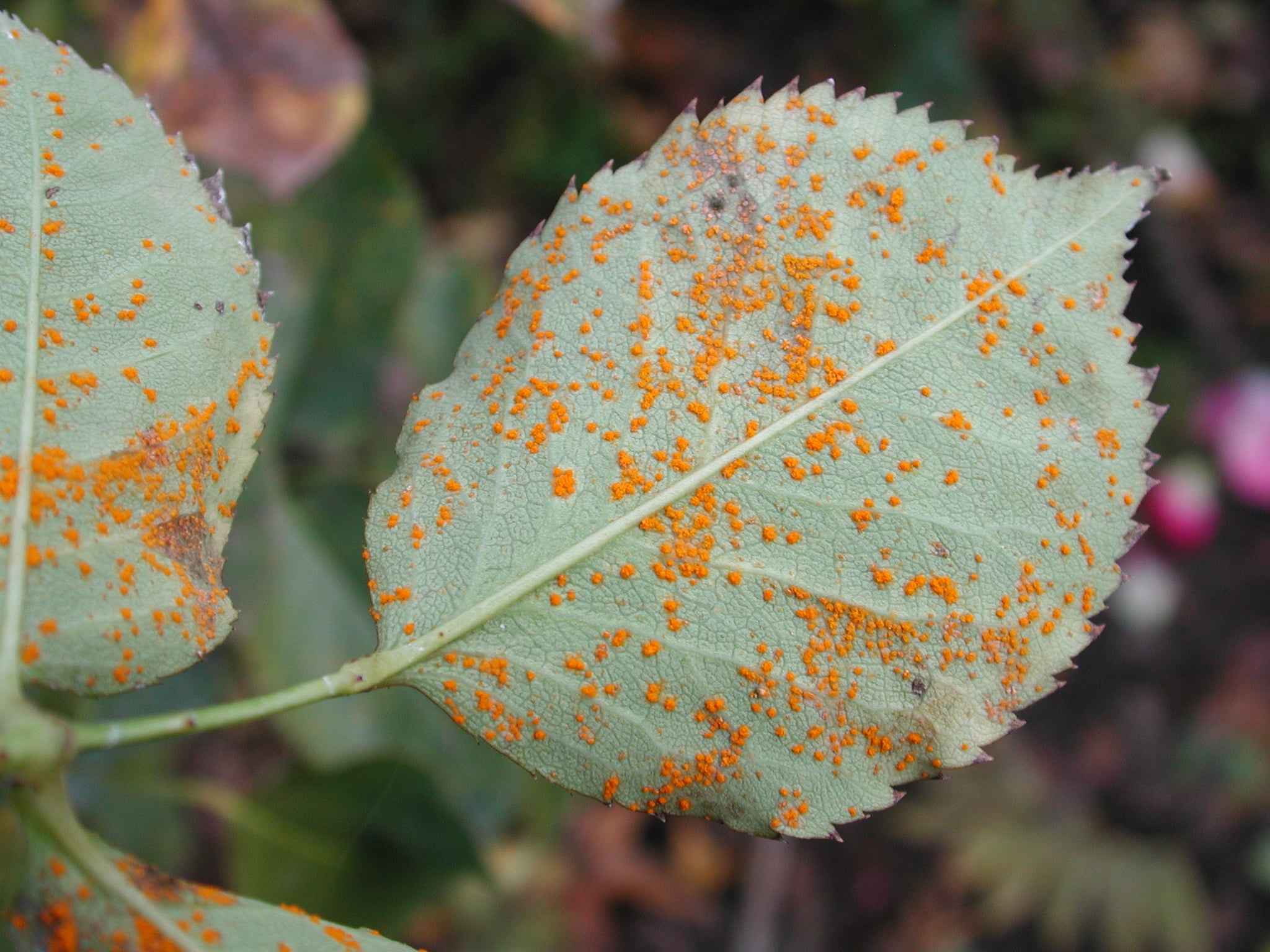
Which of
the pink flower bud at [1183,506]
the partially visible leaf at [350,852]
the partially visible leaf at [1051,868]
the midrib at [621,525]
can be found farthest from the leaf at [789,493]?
the pink flower bud at [1183,506]

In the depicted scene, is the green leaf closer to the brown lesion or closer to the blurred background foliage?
the brown lesion

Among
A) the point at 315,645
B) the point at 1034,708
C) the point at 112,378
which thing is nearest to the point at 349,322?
the point at 315,645

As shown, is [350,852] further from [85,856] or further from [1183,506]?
[1183,506]

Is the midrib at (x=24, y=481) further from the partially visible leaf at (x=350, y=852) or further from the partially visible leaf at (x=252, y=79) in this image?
the partially visible leaf at (x=252, y=79)

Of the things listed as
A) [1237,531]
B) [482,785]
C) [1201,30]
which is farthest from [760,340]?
[1201,30]

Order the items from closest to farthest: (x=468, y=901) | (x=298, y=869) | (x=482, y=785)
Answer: (x=298, y=869)
(x=482, y=785)
(x=468, y=901)

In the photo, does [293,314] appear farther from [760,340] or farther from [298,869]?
[760,340]
